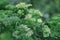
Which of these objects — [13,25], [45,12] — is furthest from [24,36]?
[45,12]

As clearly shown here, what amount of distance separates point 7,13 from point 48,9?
405 centimetres

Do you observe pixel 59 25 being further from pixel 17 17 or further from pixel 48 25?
pixel 17 17

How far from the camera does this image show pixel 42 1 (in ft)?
27.9

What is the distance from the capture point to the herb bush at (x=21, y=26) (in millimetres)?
4207

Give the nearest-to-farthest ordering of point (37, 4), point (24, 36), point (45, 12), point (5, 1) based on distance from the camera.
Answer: point (24, 36) → point (5, 1) → point (37, 4) → point (45, 12)

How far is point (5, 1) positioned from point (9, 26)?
46.5 inches

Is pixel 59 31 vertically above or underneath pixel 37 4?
above

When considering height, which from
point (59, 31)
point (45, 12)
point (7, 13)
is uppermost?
point (7, 13)

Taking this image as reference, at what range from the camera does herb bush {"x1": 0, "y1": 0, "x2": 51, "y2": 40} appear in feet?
13.8

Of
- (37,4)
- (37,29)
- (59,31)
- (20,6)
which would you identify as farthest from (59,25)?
(37,4)

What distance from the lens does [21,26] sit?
4270 millimetres

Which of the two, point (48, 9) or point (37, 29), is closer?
point (37, 29)

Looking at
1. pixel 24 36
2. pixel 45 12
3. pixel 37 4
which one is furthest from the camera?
pixel 45 12

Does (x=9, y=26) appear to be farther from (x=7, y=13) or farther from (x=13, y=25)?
(x=7, y=13)
